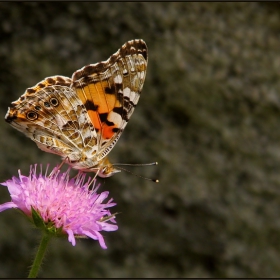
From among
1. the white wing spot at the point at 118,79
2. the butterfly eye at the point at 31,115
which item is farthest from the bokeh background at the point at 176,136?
the butterfly eye at the point at 31,115

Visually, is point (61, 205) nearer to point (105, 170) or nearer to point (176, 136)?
point (105, 170)

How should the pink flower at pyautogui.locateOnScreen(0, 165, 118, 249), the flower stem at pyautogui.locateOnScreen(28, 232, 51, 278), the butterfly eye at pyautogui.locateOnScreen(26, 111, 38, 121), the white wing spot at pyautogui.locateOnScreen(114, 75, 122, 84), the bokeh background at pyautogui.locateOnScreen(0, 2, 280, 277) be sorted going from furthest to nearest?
the bokeh background at pyautogui.locateOnScreen(0, 2, 280, 277) < the white wing spot at pyautogui.locateOnScreen(114, 75, 122, 84) < the butterfly eye at pyautogui.locateOnScreen(26, 111, 38, 121) < the pink flower at pyautogui.locateOnScreen(0, 165, 118, 249) < the flower stem at pyautogui.locateOnScreen(28, 232, 51, 278)

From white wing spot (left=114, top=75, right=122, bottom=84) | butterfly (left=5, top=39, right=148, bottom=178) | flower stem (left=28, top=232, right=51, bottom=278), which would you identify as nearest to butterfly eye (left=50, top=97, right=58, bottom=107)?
butterfly (left=5, top=39, right=148, bottom=178)

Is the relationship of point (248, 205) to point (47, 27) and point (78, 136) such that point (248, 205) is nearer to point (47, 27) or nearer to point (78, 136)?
point (47, 27)

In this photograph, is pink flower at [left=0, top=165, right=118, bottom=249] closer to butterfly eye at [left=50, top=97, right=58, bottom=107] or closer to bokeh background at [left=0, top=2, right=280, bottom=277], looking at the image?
butterfly eye at [left=50, top=97, right=58, bottom=107]

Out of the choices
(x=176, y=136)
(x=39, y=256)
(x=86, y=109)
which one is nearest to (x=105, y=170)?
(x=86, y=109)
